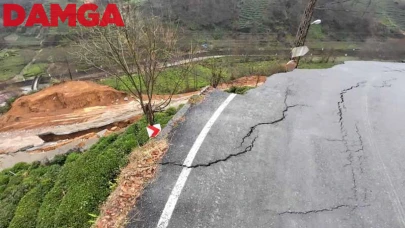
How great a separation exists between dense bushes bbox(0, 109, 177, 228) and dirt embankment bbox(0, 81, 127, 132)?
Result: 7.62m

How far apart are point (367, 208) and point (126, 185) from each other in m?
3.62

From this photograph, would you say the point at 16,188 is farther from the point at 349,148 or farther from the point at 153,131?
the point at 349,148

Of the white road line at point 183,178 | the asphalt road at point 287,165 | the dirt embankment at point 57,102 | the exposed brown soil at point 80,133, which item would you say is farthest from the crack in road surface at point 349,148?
the dirt embankment at point 57,102

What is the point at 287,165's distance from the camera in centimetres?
543

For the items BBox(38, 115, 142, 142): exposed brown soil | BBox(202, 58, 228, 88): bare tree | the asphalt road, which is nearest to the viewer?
the asphalt road

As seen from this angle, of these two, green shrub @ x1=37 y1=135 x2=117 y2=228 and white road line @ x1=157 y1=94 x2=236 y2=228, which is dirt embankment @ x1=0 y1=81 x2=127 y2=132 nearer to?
green shrub @ x1=37 y1=135 x2=117 y2=228

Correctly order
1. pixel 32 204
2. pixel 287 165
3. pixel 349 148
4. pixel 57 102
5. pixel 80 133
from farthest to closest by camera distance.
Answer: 1. pixel 57 102
2. pixel 80 133
3. pixel 32 204
4. pixel 349 148
5. pixel 287 165

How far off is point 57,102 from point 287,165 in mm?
16466

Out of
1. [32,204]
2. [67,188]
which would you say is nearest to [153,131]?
[67,188]

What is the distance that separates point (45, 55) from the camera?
47344 millimetres

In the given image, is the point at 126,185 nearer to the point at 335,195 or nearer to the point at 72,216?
the point at 72,216

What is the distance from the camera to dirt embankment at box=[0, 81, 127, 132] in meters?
17.0

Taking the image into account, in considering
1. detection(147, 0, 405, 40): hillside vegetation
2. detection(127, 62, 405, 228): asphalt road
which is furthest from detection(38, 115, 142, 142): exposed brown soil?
detection(147, 0, 405, 40): hillside vegetation

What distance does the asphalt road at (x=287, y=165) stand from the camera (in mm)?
4457
